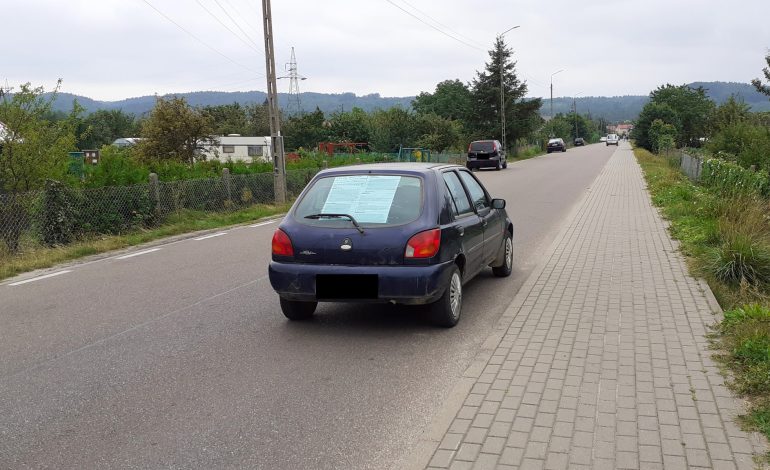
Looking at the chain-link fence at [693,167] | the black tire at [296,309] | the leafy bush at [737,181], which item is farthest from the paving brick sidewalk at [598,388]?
the chain-link fence at [693,167]

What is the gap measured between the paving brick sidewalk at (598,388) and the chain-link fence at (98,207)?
8444mm

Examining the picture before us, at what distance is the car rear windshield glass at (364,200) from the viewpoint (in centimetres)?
596

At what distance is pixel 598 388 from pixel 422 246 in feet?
6.25

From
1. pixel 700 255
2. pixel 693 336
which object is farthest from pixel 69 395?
pixel 700 255

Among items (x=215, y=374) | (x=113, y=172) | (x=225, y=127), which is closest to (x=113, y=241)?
(x=113, y=172)

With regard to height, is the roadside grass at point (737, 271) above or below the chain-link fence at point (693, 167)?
below

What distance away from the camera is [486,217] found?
24.6 feet

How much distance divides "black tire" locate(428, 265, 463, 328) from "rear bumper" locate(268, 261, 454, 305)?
5.7 inches

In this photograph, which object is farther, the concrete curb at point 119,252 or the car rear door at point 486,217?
the concrete curb at point 119,252

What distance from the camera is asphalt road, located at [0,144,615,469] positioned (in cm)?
380

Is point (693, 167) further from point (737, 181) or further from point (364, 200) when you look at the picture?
point (364, 200)

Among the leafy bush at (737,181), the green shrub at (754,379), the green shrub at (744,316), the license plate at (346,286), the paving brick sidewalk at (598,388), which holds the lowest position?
the paving brick sidewalk at (598,388)

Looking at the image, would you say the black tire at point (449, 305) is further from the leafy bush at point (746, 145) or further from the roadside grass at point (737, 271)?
the leafy bush at point (746, 145)

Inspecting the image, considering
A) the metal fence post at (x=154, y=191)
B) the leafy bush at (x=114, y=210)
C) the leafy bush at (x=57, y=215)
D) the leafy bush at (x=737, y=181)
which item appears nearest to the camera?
the leafy bush at (x=57, y=215)
